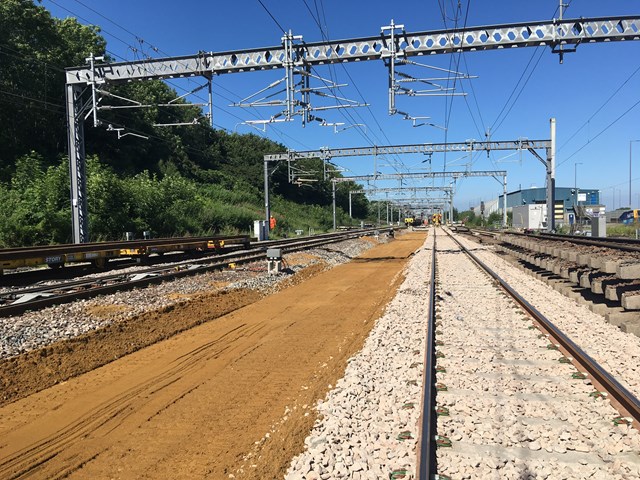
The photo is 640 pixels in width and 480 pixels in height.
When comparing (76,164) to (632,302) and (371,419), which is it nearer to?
(371,419)

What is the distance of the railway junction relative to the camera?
420 centimetres

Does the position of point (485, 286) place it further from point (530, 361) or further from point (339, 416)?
point (339, 416)

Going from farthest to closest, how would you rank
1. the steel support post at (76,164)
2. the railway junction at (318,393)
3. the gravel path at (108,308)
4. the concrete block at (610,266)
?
1. the steel support post at (76,164)
2. the concrete block at (610,266)
3. the gravel path at (108,308)
4. the railway junction at (318,393)

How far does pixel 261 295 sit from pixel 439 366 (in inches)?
335

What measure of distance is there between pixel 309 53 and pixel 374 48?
101 inches

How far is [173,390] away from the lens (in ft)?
20.5

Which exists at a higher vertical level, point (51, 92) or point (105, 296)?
point (51, 92)

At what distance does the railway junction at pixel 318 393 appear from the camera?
420cm

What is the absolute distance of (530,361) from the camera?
681cm

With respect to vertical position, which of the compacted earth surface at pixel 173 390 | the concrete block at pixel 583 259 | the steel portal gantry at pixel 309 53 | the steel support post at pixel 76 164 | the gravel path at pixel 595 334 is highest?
the steel portal gantry at pixel 309 53

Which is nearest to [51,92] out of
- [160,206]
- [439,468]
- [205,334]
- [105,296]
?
[160,206]

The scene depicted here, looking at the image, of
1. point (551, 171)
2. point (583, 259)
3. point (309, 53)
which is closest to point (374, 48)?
point (309, 53)

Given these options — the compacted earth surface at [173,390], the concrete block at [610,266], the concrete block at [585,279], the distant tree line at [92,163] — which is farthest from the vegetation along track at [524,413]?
the distant tree line at [92,163]

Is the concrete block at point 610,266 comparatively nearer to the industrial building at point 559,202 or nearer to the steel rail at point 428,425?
the steel rail at point 428,425
